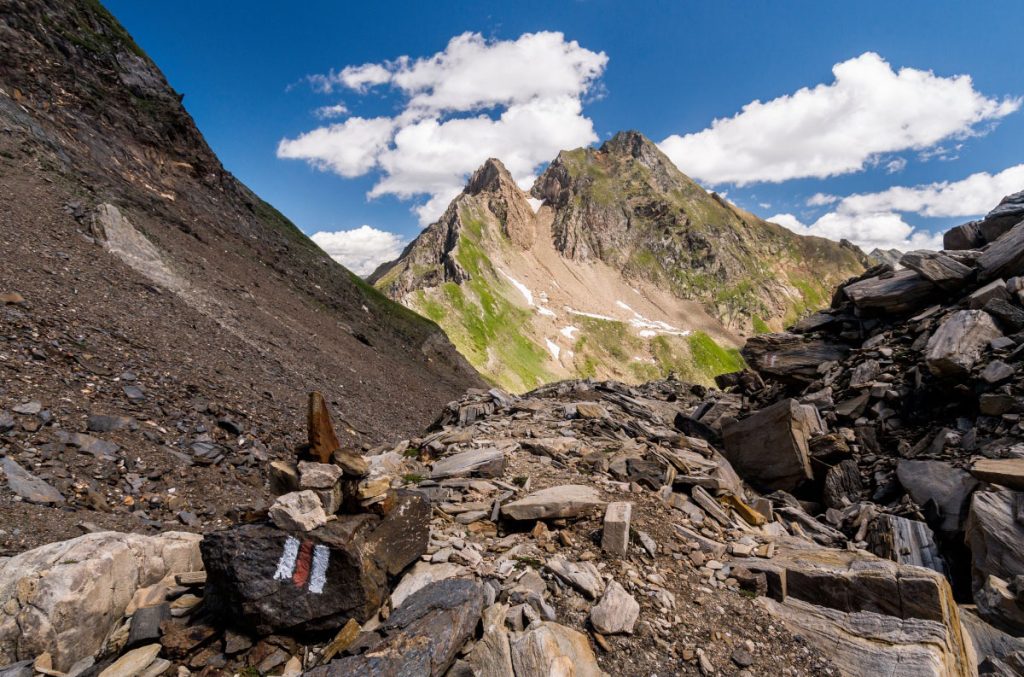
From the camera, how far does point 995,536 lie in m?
8.84

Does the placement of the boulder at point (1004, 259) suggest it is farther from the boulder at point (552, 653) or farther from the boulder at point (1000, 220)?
the boulder at point (552, 653)

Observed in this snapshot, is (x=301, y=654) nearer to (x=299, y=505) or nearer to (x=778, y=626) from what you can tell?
(x=299, y=505)

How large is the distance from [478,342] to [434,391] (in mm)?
68080

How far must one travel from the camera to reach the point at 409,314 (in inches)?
2352

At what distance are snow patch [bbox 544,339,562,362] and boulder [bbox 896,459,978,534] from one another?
12342 cm

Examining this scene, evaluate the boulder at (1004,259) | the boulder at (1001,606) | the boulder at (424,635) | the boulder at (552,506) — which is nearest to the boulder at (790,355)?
the boulder at (1004,259)

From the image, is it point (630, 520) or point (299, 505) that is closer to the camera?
point (299, 505)

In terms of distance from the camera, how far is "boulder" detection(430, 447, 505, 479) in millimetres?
11789

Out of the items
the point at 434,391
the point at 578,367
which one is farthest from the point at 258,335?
the point at 578,367

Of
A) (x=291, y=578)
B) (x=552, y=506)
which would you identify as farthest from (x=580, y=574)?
(x=291, y=578)

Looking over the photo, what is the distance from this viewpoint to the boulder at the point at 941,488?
33.6ft

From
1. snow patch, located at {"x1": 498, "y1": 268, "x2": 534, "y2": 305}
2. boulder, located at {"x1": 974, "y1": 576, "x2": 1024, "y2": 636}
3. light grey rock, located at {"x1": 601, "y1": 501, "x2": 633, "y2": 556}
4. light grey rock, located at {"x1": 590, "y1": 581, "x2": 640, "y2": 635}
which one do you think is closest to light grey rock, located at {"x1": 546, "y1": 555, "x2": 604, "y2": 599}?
light grey rock, located at {"x1": 590, "y1": 581, "x2": 640, "y2": 635}

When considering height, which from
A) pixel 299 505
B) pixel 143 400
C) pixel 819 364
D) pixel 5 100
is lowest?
pixel 299 505

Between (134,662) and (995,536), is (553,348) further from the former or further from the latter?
(134,662)
